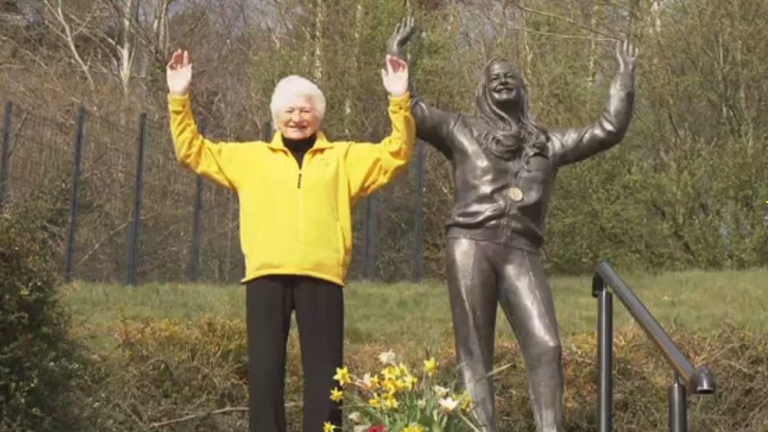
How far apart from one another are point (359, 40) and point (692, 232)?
702 centimetres

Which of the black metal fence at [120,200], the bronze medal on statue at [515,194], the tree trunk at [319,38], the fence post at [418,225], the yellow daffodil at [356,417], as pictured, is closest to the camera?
the yellow daffodil at [356,417]

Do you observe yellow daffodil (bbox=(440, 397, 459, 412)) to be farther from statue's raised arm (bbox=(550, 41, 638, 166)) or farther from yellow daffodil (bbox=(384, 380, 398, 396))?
statue's raised arm (bbox=(550, 41, 638, 166))

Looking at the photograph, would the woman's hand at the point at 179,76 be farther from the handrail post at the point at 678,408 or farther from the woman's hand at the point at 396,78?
the handrail post at the point at 678,408

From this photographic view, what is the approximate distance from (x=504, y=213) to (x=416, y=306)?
703 centimetres

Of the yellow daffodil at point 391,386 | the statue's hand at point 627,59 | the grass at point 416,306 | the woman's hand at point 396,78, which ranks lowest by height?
the grass at point 416,306

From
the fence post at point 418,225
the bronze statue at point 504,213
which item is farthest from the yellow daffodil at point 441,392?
the fence post at point 418,225

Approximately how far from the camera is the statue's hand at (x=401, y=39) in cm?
671

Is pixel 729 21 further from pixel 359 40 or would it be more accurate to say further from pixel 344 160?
pixel 344 160

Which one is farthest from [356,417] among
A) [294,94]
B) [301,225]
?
[294,94]

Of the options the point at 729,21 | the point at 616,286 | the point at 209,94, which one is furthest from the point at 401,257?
the point at 209,94

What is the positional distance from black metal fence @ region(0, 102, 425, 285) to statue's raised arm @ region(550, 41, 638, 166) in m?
8.47

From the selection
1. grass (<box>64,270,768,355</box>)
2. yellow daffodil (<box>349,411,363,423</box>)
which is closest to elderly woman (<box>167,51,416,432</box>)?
yellow daffodil (<box>349,411,363,423</box>)

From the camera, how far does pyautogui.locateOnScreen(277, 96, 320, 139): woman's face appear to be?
19.7ft

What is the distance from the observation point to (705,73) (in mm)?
20125
